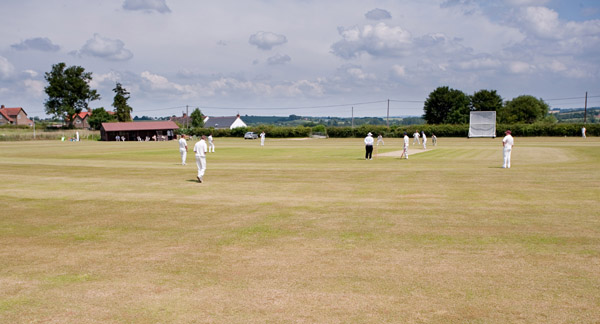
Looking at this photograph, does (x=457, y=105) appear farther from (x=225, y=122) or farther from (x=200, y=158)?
(x=200, y=158)

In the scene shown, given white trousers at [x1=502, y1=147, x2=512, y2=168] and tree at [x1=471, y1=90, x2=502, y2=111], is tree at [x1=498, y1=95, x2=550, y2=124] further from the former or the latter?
white trousers at [x1=502, y1=147, x2=512, y2=168]

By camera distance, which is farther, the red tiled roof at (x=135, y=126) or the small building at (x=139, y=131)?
the red tiled roof at (x=135, y=126)

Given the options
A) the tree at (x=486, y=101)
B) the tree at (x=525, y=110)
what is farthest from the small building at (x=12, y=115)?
the tree at (x=525, y=110)

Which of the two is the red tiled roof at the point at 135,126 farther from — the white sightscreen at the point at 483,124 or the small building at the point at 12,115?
the small building at the point at 12,115

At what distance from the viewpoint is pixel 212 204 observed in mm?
15211

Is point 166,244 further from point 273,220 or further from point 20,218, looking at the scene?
point 20,218

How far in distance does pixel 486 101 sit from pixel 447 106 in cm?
1038

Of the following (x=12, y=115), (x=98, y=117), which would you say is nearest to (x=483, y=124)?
(x=98, y=117)

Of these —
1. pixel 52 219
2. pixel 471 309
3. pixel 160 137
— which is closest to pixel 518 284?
pixel 471 309

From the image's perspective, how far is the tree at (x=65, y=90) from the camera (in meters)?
135

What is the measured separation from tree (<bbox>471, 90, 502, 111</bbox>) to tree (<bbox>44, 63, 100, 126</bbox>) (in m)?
116

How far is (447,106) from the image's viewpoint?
124 m

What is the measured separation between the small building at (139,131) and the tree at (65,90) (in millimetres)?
36601

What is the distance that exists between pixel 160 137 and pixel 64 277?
10252 centimetres
